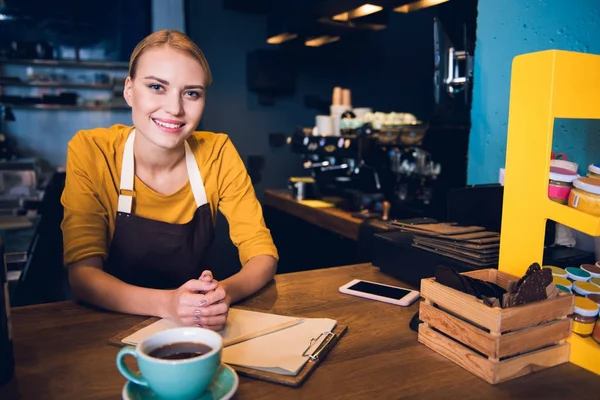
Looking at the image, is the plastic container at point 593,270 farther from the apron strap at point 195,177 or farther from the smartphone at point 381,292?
the apron strap at point 195,177

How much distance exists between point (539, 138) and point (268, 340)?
675 millimetres

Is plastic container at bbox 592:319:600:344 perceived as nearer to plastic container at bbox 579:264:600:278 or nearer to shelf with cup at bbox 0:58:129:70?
plastic container at bbox 579:264:600:278

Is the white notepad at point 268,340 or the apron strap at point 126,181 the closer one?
the white notepad at point 268,340

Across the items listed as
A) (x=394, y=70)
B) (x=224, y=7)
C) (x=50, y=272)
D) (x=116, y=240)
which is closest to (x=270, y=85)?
(x=224, y=7)

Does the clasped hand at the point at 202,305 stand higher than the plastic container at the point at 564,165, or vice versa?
the plastic container at the point at 564,165

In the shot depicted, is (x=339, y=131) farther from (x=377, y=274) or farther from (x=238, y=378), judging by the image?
(x=238, y=378)


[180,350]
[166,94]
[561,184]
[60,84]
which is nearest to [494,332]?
[561,184]

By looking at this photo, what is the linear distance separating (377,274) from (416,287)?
15 cm

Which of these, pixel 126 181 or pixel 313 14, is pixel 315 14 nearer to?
pixel 313 14

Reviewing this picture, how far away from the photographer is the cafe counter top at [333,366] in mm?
811

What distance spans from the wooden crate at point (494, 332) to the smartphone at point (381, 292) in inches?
8.8

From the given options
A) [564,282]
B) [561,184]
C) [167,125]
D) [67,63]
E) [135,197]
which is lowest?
[564,282]

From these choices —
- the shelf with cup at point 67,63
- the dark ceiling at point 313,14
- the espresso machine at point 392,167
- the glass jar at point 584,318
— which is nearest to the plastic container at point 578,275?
the glass jar at point 584,318

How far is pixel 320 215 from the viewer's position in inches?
129
